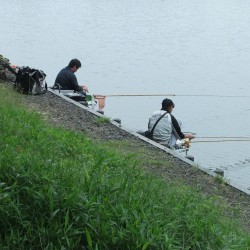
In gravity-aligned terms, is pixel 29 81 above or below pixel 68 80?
below

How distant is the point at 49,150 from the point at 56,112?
435cm

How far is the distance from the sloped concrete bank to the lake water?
2.63 m

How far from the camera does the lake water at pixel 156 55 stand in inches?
678

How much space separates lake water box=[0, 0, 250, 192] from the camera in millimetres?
17219

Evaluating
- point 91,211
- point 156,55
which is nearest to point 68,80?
point 91,211

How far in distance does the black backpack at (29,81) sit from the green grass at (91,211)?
5667 mm

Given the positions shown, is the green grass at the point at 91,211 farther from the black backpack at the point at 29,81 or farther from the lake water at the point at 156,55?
the lake water at the point at 156,55

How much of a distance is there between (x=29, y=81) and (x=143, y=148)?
11.3 feet

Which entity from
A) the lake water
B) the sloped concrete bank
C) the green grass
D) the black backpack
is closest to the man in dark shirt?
the sloped concrete bank

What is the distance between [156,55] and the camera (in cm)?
2505

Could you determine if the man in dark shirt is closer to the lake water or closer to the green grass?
the lake water

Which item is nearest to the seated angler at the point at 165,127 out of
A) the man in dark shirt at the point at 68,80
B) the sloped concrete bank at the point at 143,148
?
the sloped concrete bank at the point at 143,148

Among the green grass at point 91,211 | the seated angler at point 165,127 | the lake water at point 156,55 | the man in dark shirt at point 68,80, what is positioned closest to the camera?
the green grass at point 91,211

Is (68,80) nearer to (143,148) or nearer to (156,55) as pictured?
(143,148)
